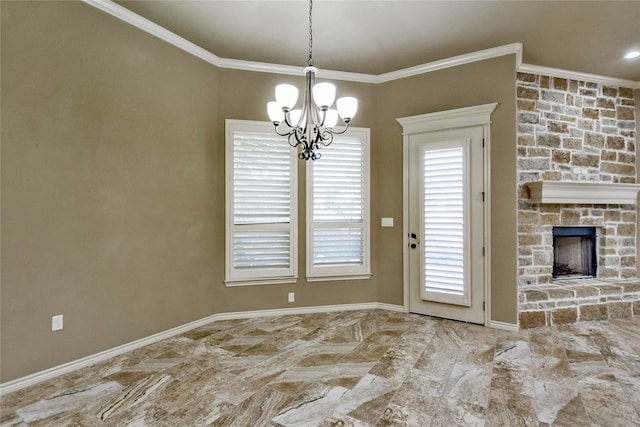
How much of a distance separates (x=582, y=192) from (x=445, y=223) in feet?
5.60

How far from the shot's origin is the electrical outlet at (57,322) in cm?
271

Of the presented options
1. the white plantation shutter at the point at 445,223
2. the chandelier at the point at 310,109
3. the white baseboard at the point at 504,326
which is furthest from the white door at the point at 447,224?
the chandelier at the point at 310,109

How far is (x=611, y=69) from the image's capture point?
425 centimetres

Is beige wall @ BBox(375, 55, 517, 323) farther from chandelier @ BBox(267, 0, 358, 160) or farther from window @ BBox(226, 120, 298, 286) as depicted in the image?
chandelier @ BBox(267, 0, 358, 160)

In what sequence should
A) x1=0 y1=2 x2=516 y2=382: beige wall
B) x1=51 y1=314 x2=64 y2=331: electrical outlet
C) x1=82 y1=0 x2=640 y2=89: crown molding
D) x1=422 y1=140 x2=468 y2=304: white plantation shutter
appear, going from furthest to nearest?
x1=422 y1=140 x2=468 y2=304: white plantation shutter < x1=82 y1=0 x2=640 y2=89: crown molding < x1=51 y1=314 x2=64 y2=331: electrical outlet < x1=0 y1=2 x2=516 y2=382: beige wall

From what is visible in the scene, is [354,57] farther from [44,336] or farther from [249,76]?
[44,336]

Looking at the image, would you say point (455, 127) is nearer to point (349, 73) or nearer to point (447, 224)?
point (447, 224)

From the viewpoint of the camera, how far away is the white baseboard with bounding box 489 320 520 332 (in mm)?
3723

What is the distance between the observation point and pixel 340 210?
14.5 feet

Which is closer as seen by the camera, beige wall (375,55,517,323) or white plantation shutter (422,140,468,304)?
beige wall (375,55,517,323)

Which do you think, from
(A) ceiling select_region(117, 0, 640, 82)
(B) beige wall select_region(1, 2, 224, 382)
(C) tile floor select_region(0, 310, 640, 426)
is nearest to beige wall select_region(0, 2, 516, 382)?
(B) beige wall select_region(1, 2, 224, 382)

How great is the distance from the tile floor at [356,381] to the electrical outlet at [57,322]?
0.39 meters

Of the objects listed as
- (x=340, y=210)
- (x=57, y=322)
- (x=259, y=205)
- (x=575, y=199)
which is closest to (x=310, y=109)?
(x=259, y=205)

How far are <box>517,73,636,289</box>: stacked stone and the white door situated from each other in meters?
0.61
